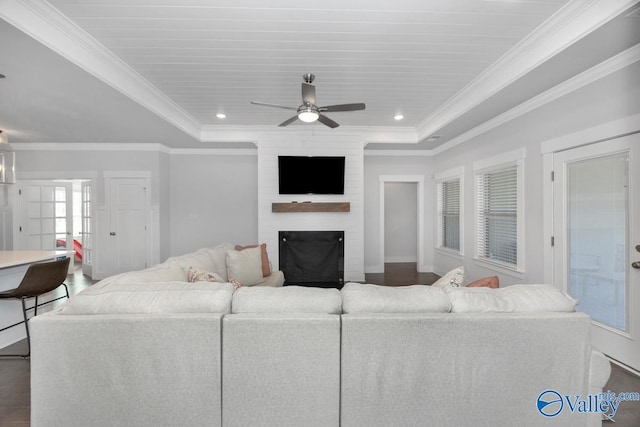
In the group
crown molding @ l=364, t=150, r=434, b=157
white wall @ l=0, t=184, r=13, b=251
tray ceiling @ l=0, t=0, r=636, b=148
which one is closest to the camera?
tray ceiling @ l=0, t=0, r=636, b=148

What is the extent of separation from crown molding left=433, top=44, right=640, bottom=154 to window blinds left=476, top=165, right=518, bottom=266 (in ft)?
2.18

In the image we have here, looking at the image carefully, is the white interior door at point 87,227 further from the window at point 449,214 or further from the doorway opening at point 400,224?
the window at point 449,214

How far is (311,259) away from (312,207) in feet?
3.00

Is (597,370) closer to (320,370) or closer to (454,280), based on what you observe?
(454,280)

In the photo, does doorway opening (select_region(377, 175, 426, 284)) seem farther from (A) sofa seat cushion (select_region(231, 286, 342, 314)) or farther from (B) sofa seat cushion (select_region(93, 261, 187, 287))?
(A) sofa seat cushion (select_region(231, 286, 342, 314))

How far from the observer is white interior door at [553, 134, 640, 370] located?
7.70ft

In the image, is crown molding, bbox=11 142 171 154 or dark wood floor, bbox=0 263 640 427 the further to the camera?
crown molding, bbox=11 142 171 154

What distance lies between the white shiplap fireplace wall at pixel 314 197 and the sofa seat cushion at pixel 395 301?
3.49m

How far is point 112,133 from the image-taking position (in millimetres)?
4789

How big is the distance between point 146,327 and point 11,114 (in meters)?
4.65

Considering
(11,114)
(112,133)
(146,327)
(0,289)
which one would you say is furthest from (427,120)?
(11,114)

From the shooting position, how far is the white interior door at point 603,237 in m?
2.35

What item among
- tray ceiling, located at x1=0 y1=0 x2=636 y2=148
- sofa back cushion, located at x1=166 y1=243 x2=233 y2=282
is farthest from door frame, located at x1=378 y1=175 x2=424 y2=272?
sofa back cushion, located at x1=166 y1=243 x2=233 y2=282

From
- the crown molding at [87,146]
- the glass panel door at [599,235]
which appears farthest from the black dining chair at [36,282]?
the glass panel door at [599,235]
